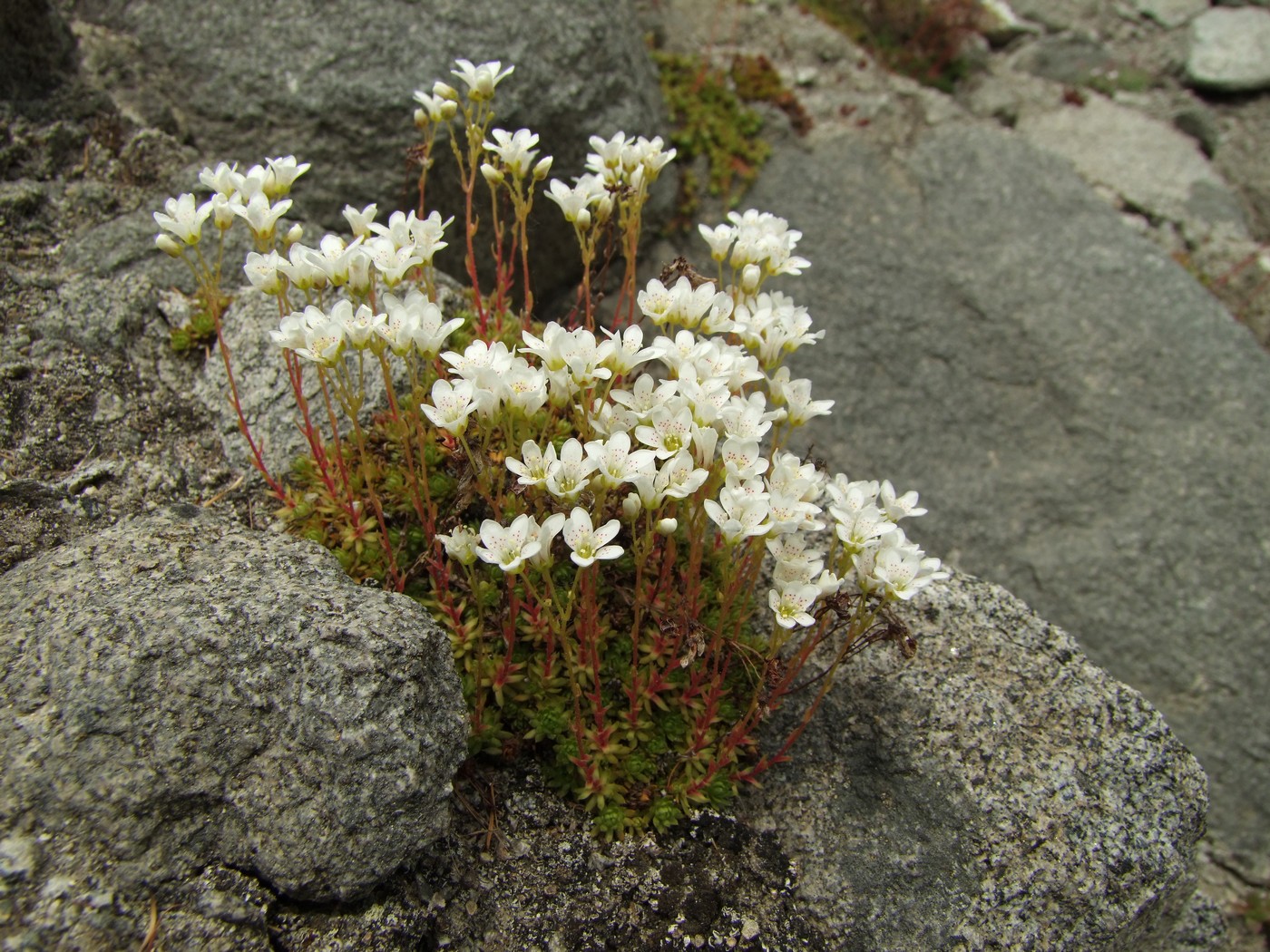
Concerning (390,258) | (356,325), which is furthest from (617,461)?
(390,258)

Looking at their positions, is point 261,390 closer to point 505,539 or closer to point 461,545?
point 461,545

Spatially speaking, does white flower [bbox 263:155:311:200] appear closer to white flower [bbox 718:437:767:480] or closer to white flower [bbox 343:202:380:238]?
white flower [bbox 343:202:380:238]

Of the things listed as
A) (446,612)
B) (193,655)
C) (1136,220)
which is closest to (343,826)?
(193,655)

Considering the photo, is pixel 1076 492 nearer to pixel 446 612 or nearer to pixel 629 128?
pixel 629 128

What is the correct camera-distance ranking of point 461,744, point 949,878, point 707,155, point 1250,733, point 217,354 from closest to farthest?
Result: point 461,744 → point 949,878 → point 217,354 → point 1250,733 → point 707,155

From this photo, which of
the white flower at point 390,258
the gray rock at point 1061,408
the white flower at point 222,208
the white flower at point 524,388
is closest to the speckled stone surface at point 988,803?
the white flower at point 524,388

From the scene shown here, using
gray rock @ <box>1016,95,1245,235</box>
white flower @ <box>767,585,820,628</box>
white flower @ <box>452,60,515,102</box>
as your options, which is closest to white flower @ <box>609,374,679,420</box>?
white flower @ <box>767,585,820,628</box>

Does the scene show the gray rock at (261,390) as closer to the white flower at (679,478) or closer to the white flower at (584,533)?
the white flower at (584,533)

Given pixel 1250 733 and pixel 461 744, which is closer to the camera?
pixel 461 744
